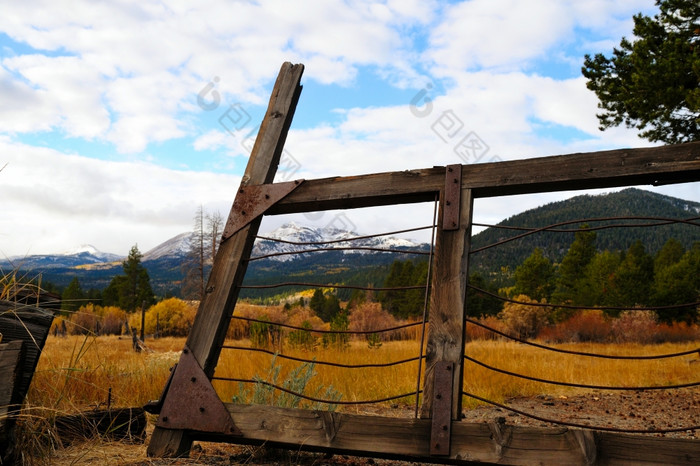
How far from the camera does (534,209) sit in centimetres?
11838

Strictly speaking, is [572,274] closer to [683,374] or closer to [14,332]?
[683,374]

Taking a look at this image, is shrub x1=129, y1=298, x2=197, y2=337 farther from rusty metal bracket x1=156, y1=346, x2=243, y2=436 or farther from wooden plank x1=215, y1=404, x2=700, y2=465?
wooden plank x1=215, y1=404, x2=700, y2=465

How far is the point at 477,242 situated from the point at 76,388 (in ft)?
305

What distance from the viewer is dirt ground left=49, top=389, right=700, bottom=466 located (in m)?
2.81

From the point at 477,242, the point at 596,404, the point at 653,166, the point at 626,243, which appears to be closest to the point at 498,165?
the point at 653,166

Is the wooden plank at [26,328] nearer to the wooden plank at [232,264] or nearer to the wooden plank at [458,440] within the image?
the wooden plank at [232,264]

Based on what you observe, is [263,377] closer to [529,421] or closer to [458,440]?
[529,421]

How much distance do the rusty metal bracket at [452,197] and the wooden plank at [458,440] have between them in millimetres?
956

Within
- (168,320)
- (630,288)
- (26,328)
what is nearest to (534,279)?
(630,288)

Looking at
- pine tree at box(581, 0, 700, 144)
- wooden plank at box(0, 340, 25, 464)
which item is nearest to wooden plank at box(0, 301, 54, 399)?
wooden plank at box(0, 340, 25, 464)

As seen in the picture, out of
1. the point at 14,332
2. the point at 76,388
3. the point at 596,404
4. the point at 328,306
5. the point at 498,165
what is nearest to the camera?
the point at 14,332

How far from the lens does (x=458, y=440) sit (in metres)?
2.36

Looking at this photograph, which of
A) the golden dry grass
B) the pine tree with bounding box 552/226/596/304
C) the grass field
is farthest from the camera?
the pine tree with bounding box 552/226/596/304

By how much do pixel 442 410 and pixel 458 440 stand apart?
14 centimetres
